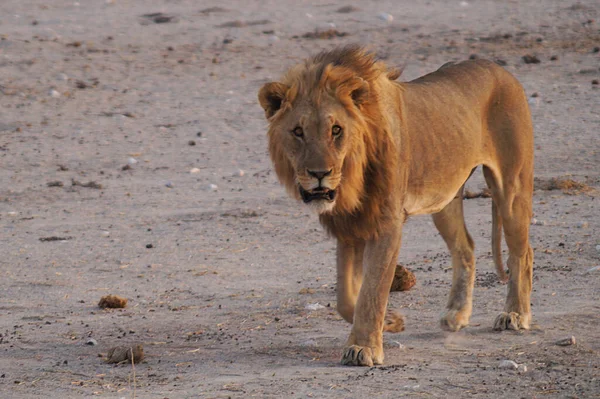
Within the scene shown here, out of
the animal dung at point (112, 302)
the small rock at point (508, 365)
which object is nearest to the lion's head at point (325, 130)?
the small rock at point (508, 365)

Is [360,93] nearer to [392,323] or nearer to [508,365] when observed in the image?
[392,323]

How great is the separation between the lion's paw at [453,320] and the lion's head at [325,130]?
3.72 ft

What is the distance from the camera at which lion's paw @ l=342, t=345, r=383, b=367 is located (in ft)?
17.4

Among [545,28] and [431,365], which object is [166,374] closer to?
[431,365]

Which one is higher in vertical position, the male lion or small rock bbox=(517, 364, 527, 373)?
the male lion

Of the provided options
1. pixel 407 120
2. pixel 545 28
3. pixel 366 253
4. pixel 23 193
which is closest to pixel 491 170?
pixel 407 120

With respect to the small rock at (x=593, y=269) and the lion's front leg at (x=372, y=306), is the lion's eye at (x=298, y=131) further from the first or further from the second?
the small rock at (x=593, y=269)

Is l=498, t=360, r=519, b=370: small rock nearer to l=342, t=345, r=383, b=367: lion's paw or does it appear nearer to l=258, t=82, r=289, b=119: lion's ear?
l=342, t=345, r=383, b=367: lion's paw

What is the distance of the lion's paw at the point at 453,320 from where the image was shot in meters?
6.15

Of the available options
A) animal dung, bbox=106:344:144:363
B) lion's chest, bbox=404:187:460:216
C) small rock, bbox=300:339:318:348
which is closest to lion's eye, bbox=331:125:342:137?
lion's chest, bbox=404:187:460:216

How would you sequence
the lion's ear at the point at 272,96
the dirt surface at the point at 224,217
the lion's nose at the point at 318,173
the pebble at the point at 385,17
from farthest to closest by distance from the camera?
1. the pebble at the point at 385,17
2. the dirt surface at the point at 224,217
3. the lion's ear at the point at 272,96
4. the lion's nose at the point at 318,173

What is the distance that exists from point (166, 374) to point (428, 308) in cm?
191

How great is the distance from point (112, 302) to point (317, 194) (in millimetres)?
2164

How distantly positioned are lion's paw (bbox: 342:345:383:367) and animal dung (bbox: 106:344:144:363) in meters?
0.98
